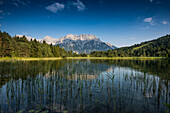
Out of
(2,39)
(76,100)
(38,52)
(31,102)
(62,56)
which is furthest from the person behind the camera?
(62,56)

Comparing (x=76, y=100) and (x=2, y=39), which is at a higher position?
(x=2, y=39)

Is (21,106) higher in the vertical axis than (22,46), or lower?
lower

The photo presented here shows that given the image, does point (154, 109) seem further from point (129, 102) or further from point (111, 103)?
point (111, 103)

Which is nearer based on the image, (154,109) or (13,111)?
(13,111)

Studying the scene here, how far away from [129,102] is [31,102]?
37.8 feet

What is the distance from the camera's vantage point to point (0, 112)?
8406 millimetres

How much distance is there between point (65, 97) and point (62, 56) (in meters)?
137

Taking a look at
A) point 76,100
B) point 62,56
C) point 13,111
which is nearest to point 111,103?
point 76,100

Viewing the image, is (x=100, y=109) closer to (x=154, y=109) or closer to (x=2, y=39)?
(x=154, y=109)

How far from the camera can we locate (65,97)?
38.7 ft

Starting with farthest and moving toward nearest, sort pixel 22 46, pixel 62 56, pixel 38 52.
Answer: pixel 62 56 → pixel 38 52 → pixel 22 46

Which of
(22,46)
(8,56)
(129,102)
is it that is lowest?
(129,102)

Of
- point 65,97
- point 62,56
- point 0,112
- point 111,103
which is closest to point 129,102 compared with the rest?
point 111,103

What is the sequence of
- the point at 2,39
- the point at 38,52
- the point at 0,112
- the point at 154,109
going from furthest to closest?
the point at 38,52, the point at 2,39, the point at 154,109, the point at 0,112
